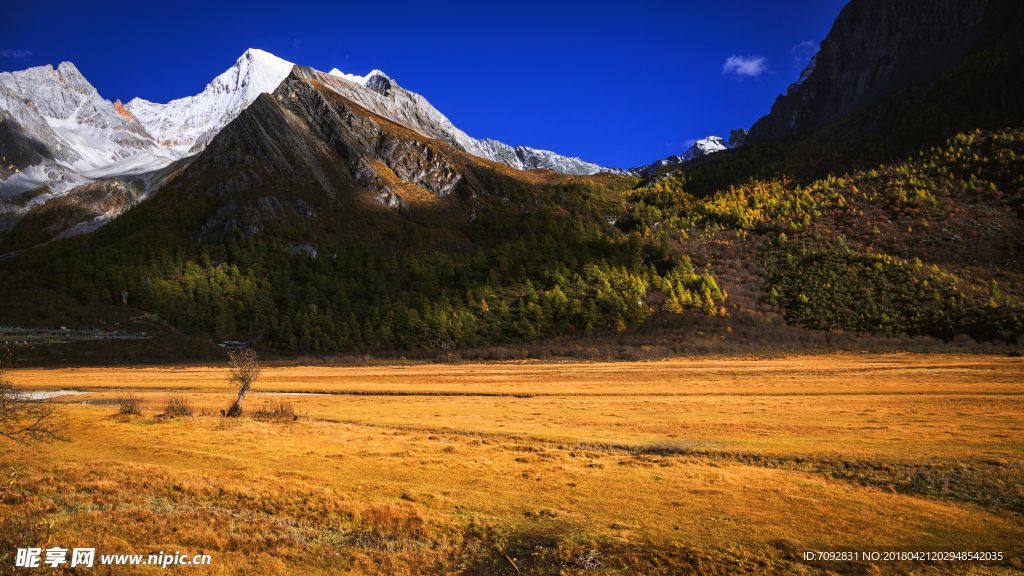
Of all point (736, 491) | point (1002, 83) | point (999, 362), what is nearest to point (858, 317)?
point (999, 362)

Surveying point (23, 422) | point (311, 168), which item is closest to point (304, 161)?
point (311, 168)

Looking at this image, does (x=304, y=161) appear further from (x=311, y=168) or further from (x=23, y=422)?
(x=23, y=422)

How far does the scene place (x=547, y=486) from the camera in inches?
633

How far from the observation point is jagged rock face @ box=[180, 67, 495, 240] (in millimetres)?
130000

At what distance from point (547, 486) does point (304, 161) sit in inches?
6252

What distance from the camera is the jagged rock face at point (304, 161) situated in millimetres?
130000

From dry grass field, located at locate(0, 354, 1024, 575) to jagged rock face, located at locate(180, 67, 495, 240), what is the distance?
10844 centimetres

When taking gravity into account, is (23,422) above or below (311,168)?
below

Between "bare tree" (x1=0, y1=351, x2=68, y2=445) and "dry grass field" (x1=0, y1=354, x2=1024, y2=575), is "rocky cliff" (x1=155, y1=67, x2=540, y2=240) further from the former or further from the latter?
"bare tree" (x1=0, y1=351, x2=68, y2=445)

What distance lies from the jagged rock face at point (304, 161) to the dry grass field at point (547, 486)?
356ft

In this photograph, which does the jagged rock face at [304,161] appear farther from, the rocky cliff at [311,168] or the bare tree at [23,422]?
the bare tree at [23,422]

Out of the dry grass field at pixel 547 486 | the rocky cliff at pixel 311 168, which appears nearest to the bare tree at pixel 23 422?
the dry grass field at pixel 547 486

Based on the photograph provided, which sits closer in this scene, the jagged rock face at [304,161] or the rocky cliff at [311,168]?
the rocky cliff at [311,168]

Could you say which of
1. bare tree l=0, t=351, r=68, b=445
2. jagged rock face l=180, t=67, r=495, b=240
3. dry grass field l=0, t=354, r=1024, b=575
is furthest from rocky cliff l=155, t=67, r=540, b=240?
bare tree l=0, t=351, r=68, b=445
